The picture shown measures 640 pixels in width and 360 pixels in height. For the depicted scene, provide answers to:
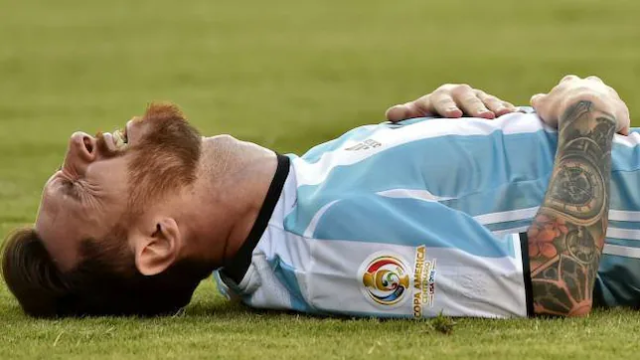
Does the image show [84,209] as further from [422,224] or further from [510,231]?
[510,231]

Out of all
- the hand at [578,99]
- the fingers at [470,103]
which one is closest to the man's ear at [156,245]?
the fingers at [470,103]

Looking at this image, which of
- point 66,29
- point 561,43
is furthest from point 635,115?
point 66,29

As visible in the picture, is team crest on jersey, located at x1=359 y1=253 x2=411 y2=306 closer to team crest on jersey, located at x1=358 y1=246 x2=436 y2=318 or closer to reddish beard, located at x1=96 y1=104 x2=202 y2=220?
team crest on jersey, located at x1=358 y1=246 x2=436 y2=318

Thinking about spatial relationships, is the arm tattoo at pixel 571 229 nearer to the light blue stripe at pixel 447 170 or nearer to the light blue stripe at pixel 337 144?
the light blue stripe at pixel 447 170

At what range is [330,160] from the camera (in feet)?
13.5

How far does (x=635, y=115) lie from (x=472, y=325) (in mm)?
5097

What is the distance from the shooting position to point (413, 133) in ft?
13.6

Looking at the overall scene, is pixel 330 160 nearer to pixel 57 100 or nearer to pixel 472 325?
pixel 472 325

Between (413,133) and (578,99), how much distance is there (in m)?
0.52

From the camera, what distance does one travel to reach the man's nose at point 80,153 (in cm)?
391

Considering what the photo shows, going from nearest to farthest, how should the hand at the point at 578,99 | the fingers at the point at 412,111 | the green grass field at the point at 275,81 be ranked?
the green grass field at the point at 275,81, the hand at the point at 578,99, the fingers at the point at 412,111

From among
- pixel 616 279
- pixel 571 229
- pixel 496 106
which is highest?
pixel 496 106

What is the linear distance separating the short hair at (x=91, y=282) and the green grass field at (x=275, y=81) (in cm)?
9

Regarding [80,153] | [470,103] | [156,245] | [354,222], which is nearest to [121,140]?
[80,153]
